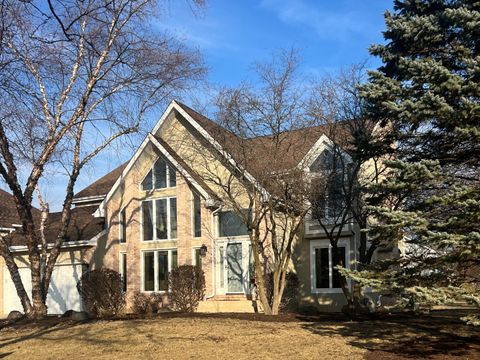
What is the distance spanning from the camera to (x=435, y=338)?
1074cm

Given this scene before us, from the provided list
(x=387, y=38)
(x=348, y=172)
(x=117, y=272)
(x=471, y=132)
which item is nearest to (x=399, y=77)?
(x=387, y=38)

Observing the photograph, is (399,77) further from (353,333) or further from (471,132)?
A: (353,333)

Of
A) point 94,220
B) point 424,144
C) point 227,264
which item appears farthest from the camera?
point 94,220

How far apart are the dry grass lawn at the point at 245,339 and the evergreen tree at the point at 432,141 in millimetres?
1485

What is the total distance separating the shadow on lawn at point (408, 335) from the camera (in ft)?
31.1

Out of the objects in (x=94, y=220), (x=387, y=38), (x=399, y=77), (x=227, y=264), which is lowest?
(x=227, y=264)

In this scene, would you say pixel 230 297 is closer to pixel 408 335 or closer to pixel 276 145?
pixel 276 145

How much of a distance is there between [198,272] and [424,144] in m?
12.1

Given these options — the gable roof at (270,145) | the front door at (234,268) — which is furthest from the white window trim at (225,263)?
the gable roof at (270,145)

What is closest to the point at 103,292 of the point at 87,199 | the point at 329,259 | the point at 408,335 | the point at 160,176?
the point at 160,176

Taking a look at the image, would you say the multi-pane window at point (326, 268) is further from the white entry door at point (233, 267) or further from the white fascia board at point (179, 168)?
the white fascia board at point (179, 168)

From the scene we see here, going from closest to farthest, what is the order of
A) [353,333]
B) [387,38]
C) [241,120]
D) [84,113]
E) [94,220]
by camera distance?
[387,38] → [353,333] → [241,120] → [84,113] → [94,220]

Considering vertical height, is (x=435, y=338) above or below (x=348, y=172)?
below

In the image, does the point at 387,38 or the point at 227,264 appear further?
the point at 227,264
